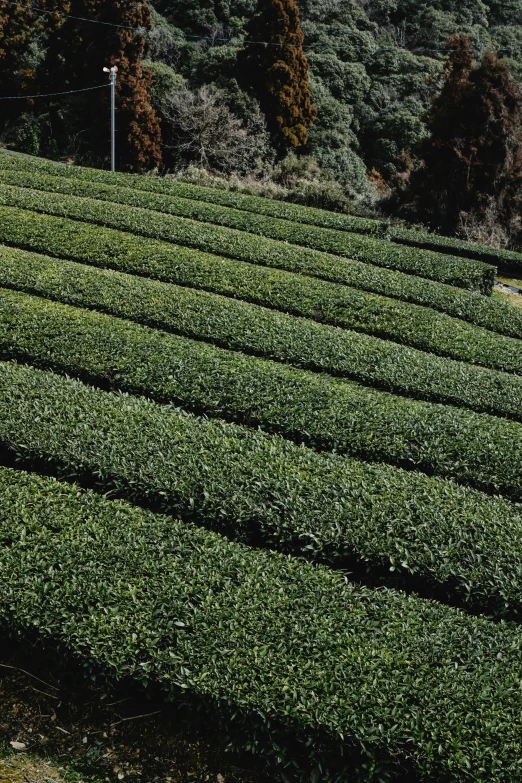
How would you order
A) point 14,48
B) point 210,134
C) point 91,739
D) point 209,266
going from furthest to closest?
point 14,48, point 210,134, point 209,266, point 91,739

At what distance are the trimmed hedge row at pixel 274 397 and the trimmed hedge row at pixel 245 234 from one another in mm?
5313

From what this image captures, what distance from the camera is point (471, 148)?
26.3 metres

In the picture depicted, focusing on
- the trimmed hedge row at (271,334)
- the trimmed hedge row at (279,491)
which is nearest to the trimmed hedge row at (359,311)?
the trimmed hedge row at (271,334)

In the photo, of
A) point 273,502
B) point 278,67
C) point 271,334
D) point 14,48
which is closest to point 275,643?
point 273,502

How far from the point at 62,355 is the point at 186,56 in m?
30.8

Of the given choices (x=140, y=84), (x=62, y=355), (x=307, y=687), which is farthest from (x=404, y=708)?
(x=140, y=84)

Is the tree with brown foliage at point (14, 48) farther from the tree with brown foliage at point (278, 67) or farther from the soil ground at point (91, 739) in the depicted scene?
the soil ground at point (91, 739)

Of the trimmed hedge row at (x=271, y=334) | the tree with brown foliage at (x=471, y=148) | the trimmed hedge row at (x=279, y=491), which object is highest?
the tree with brown foliage at (x=471, y=148)

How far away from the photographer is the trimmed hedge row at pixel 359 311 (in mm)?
12039

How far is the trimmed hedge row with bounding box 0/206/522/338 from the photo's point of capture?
13352mm

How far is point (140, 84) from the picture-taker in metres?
28.6

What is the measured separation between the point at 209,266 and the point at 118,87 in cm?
1785

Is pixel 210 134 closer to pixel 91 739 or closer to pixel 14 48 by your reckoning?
pixel 14 48

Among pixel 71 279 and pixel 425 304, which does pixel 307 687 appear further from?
pixel 425 304
